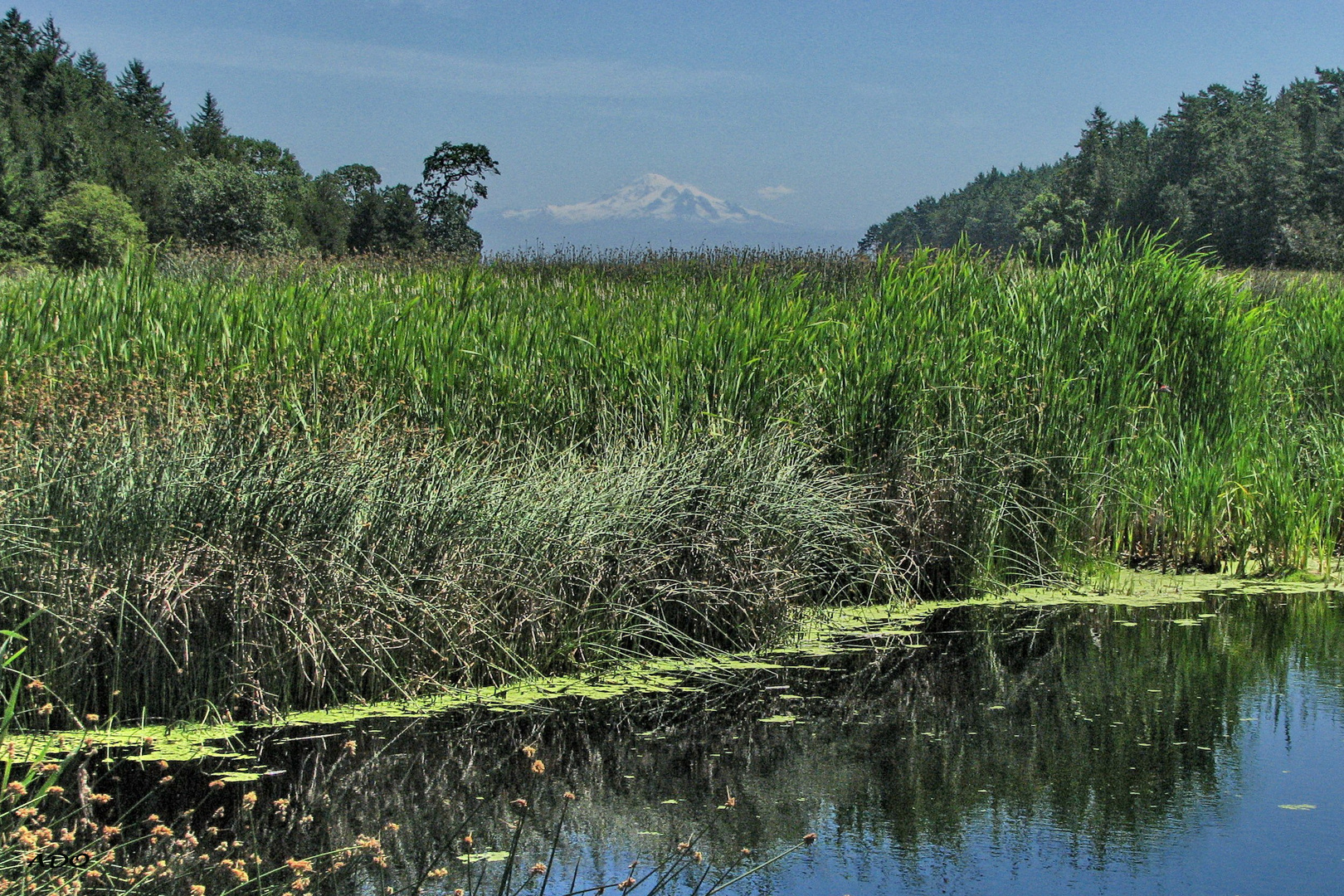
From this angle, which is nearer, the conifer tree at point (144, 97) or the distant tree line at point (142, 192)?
the distant tree line at point (142, 192)

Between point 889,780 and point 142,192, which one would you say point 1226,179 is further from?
point 889,780

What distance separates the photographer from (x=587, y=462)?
7.38m

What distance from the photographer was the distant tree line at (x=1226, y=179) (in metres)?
60.9

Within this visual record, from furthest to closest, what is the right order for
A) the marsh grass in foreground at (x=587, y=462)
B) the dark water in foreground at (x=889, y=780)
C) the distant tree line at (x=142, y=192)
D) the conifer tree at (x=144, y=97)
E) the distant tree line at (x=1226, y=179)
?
the conifer tree at (x=144, y=97), the distant tree line at (x=1226, y=179), the distant tree line at (x=142, y=192), the marsh grass in foreground at (x=587, y=462), the dark water in foreground at (x=889, y=780)

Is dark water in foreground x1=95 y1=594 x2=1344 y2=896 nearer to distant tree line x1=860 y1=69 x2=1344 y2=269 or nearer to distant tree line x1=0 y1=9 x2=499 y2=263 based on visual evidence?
distant tree line x1=0 y1=9 x2=499 y2=263

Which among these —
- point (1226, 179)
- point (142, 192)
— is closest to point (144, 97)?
point (142, 192)

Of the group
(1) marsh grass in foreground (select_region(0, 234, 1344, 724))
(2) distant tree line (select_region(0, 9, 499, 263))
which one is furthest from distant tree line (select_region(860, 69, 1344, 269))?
(1) marsh grass in foreground (select_region(0, 234, 1344, 724))

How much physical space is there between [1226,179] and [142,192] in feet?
191

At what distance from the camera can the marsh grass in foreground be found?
17.2ft

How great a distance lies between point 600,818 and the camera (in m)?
4.21

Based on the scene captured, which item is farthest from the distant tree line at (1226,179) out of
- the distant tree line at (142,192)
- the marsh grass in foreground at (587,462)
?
the marsh grass in foreground at (587,462)

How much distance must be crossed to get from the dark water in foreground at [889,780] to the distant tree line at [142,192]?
2988cm

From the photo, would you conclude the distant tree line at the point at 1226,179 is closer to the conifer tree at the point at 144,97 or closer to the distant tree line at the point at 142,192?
the distant tree line at the point at 142,192

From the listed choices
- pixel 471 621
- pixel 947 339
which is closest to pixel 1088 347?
pixel 947 339
